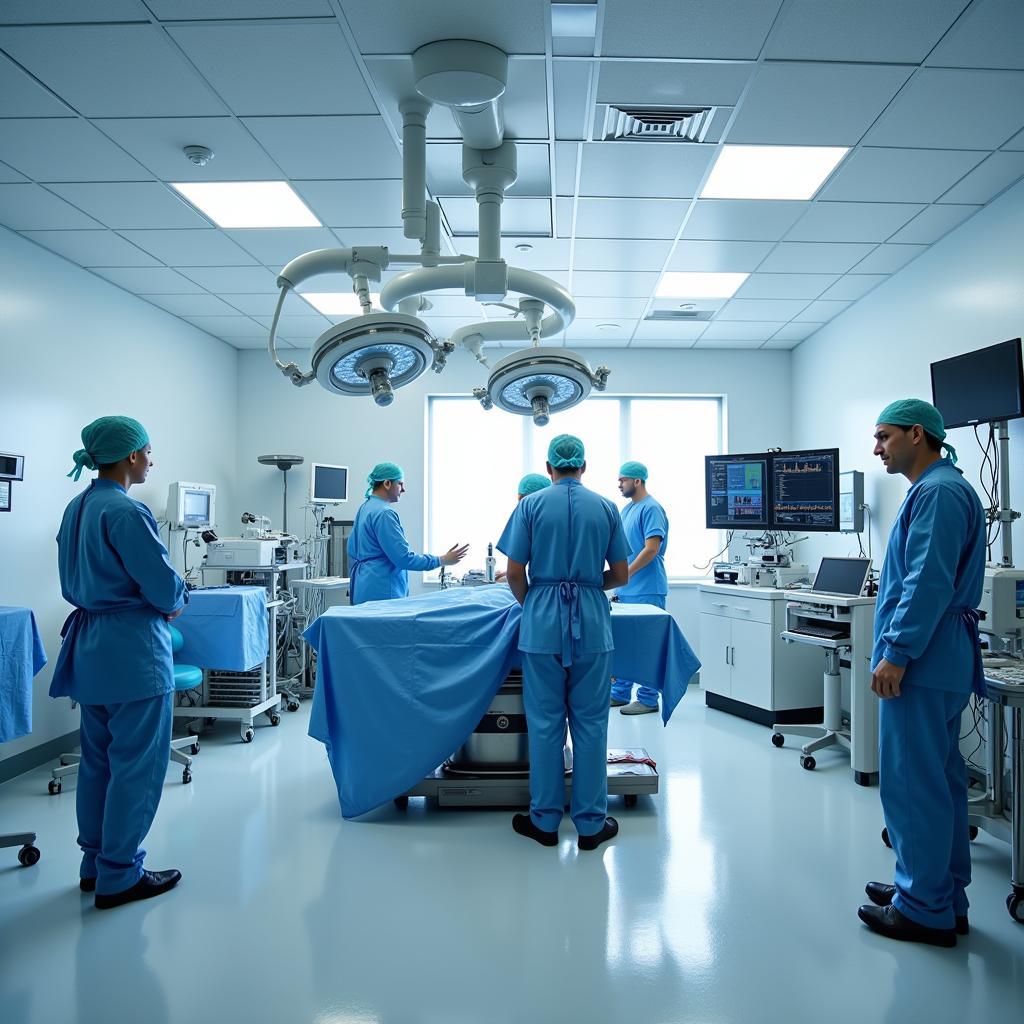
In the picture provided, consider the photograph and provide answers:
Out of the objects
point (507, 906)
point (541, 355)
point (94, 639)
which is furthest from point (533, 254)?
point (507, 906)

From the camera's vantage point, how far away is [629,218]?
3.65 m

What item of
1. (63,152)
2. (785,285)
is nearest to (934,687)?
(785,285)

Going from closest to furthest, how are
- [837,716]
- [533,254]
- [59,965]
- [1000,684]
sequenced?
[59,965] → [1000,684] → [837,716] → [533,254]

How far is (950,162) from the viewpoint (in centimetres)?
306

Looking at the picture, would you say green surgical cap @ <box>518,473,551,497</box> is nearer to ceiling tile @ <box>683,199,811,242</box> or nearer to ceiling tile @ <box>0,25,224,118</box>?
ceiling tile @ <box>683,199,811,242</box>

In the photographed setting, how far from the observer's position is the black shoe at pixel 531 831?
9.19ft

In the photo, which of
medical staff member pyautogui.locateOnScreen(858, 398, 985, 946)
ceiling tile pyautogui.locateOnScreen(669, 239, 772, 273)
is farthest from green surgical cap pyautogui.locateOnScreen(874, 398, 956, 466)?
ceiling tile pyautogui.locateOnScreen(669, 239, 772, 273)

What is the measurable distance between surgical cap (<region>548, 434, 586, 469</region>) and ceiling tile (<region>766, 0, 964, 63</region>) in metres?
1.47

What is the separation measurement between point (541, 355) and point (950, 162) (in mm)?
1959

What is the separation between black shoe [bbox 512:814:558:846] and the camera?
2.80 m

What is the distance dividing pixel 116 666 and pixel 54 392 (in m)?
2.33

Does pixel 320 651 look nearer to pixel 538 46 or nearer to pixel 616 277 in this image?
pixel 538 46

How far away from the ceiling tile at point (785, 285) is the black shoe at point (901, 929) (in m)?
3.47

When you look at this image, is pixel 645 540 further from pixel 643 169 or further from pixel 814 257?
pixel 643 169
